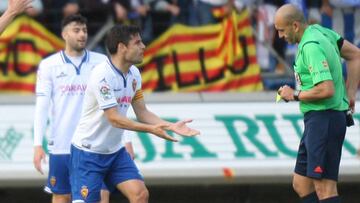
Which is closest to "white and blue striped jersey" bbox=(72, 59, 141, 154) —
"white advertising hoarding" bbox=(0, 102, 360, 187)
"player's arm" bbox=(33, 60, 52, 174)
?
"player's arm" bbox=(33, 60, 52, 174)

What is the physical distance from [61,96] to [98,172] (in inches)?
50.4

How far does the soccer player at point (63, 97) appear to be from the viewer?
8953 mm

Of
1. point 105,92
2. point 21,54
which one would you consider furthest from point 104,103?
point 21,54

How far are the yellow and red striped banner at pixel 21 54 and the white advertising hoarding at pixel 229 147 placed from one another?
0.39 m

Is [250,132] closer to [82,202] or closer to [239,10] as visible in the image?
[239,10]

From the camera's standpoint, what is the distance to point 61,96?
899cm

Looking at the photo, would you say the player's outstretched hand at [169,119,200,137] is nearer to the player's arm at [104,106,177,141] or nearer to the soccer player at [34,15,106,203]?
the player's arm at [104,106,177,141]

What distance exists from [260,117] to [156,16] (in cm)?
160

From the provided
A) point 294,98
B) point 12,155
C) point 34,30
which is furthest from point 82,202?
point 34,30

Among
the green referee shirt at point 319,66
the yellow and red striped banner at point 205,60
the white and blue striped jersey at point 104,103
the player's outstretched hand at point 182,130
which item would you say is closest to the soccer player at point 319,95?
the green referee shirt at point 319,66

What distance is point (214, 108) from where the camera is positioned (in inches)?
421

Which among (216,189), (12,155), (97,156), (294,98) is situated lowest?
(216,189)

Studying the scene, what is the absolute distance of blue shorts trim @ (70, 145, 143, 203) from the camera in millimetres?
7898

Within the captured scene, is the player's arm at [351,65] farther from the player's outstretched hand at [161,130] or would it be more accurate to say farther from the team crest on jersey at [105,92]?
the team crest on jersey at [105,92]
